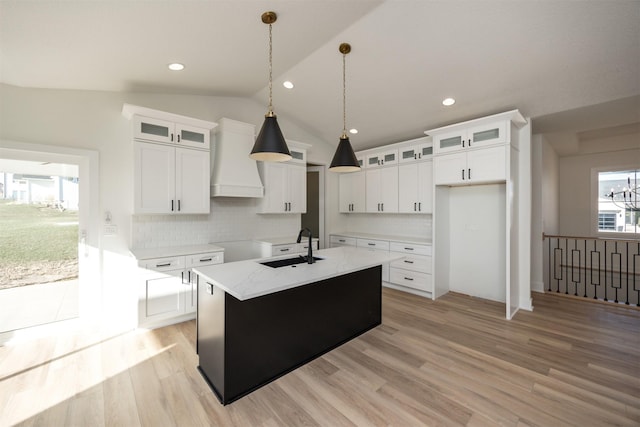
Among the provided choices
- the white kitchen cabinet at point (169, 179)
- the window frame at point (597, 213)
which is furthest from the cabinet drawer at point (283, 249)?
the window frame at point (597, 213)

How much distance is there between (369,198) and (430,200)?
4.07ft

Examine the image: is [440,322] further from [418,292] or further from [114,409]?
[114,409]

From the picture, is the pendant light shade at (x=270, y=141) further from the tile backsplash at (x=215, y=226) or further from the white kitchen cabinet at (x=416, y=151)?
the white kitchen cabinet at (x=416, y=151)

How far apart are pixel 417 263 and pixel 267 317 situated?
303cm

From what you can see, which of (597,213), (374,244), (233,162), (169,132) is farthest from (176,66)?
(597,213)

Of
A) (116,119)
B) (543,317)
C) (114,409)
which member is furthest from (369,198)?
(114,409)

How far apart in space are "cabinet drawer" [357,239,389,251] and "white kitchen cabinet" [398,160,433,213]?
0.66 metres

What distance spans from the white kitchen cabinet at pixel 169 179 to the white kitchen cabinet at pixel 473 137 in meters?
3.44

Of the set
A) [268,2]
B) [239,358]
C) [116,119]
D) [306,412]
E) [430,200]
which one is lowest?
[306,412]

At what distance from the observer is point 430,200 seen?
181 inches

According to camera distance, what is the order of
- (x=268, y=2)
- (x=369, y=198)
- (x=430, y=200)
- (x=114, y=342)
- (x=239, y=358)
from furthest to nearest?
(x=369, y=198) < (x=430, y=200) < (x=114, y=342) < (x=268, y=2) < (x=239, y=358)

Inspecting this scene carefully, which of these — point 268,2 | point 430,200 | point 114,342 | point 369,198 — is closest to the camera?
point 268,2

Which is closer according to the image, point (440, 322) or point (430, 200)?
point (440, 322)

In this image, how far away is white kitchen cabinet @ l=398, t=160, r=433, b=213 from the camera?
15.1ft
